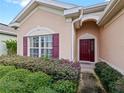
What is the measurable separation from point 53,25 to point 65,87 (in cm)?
581

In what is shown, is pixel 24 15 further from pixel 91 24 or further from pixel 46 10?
pixel 91 24

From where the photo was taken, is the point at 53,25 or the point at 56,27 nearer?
the point at 56,27

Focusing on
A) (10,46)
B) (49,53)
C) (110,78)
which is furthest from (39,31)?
(10,46)

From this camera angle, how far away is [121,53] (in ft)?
24.8

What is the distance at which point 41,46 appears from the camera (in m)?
11.9

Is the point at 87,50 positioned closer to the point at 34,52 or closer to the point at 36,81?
the point at 34,52

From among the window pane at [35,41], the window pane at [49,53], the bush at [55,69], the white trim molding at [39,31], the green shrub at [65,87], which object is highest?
the white trim molding at [39,31]

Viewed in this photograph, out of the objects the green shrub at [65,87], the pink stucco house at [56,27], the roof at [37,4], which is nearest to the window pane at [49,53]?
the pink stucco house at [56,27]

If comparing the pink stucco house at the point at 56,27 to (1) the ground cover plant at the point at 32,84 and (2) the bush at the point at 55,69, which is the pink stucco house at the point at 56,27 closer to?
(2) the bush at the point at 55,69

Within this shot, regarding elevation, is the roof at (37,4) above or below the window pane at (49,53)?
above


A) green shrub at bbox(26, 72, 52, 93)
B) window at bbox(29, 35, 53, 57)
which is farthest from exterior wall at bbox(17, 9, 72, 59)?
green shrub at bbox(26, 72, 52, 93)

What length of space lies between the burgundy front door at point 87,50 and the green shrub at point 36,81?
9950mm

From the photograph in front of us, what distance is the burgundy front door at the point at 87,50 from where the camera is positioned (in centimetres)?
1622

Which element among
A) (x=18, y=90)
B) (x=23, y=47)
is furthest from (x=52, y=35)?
(x=18, y=90)
